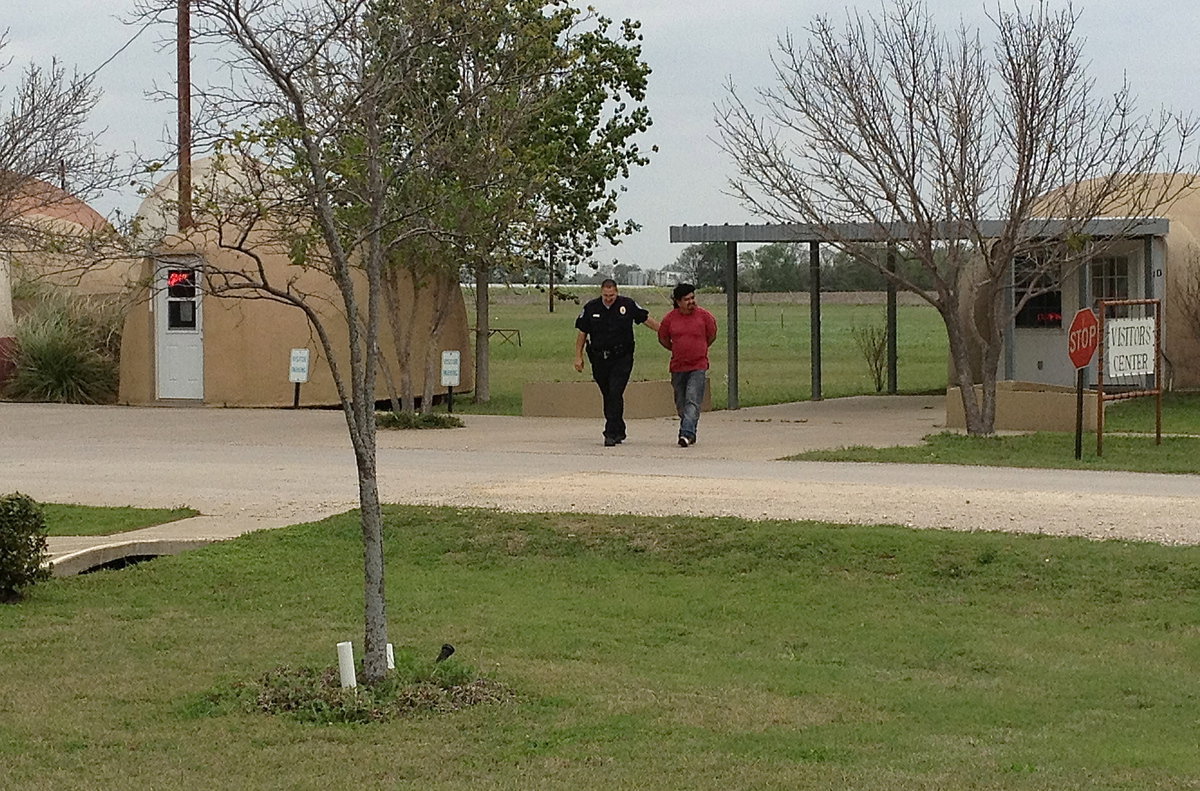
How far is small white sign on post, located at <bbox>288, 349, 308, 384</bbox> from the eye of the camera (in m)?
23.9

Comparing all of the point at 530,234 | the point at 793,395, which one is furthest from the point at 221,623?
the point at 793,395

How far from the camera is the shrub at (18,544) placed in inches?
375

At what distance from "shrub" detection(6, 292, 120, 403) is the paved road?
15.4 feet

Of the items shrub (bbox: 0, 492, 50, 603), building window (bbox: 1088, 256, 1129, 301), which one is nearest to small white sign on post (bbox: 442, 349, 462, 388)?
building window (bbox: 1088, 256, 1129, 301)

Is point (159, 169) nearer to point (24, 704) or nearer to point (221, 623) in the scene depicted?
point (24, 704)

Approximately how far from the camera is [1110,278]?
2494 cm

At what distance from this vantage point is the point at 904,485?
13469 millimetres

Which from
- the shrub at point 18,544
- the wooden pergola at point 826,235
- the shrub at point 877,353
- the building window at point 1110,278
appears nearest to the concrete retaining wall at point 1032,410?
the wooden pergola at point 826,235

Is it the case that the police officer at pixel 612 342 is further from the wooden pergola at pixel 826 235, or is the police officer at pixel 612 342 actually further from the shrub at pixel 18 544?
the shrub at pixel 18 544

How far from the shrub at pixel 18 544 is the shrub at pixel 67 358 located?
54.0 feet

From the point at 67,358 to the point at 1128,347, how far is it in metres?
15.6

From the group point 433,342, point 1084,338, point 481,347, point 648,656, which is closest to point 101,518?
point 648,656

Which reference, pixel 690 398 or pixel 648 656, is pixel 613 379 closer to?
pixel 690 398

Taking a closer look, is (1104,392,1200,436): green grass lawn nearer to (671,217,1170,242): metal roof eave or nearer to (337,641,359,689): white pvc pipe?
(671,217,1170,242): metal roof eave
